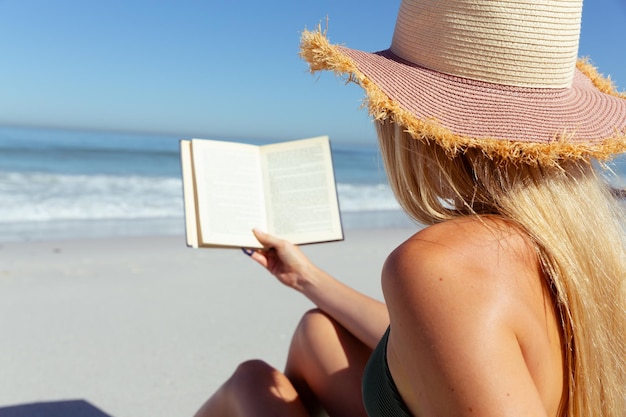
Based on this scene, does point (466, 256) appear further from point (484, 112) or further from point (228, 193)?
point (228, 193)

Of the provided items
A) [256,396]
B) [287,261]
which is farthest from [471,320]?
[287,261]

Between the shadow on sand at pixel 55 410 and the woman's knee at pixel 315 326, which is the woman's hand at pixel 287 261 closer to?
the woman's knee at pixel 315 326

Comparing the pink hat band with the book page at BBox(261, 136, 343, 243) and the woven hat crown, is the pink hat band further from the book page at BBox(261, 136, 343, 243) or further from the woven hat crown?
the book page at BBox(261, 136, 343, 243)

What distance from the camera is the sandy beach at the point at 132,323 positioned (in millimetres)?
2365

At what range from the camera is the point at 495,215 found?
1066 millimetres

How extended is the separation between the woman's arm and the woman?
498mm

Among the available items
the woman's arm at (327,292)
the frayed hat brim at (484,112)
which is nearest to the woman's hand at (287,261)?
the woman's arm at (327,292)

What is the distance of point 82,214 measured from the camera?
6.93m

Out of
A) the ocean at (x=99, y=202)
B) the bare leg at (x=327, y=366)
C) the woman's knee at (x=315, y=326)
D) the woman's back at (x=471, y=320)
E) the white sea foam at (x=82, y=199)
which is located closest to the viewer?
the woman's back at (x=471, y=320)

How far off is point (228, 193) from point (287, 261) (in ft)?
0.87

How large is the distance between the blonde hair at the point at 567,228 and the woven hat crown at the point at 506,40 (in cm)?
15

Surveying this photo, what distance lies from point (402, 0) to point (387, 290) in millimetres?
639

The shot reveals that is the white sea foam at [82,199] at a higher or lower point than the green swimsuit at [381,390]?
higher

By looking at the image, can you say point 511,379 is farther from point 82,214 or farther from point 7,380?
point 82,214
